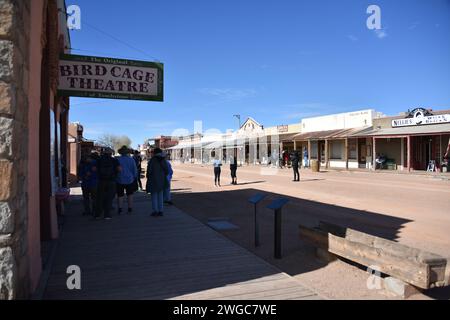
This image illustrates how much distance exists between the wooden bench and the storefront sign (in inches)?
1008

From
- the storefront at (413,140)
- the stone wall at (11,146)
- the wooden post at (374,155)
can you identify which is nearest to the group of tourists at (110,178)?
the stone wall at (11,146)

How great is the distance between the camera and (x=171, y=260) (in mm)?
5555

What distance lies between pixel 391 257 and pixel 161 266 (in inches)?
114

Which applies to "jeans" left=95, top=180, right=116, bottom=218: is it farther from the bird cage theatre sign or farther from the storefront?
the storefront

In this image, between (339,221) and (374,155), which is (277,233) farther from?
(374,155)

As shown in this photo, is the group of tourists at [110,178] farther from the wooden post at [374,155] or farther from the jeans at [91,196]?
the wooden post at [374,155]

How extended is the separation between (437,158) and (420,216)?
2121cm

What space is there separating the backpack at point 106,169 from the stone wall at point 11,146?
533 cm

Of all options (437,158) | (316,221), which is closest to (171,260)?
(316,221)

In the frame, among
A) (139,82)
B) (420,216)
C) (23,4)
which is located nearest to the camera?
(23,4)

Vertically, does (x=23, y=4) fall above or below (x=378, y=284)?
A: above

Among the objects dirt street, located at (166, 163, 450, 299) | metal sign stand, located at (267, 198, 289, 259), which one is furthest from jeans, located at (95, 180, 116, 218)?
metal sign stand, located at (267, 198, 289, 259)

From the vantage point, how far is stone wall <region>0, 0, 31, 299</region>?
303 cm
